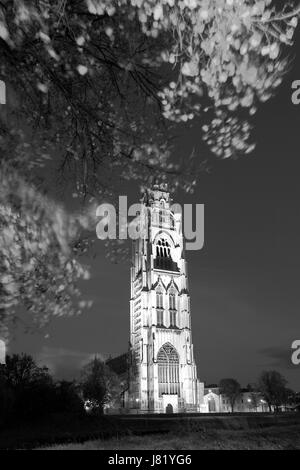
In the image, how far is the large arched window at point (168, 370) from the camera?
78000 mm

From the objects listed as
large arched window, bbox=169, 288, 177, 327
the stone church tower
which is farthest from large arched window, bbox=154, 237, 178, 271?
large arched window, bbox=169, 288, 177, 327

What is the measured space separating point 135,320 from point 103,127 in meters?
80.8

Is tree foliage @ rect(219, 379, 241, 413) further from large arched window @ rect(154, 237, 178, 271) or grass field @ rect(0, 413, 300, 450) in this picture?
grass field @ rect(0, 413, 300, 450)

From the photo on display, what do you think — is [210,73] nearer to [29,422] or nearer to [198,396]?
[29,422]

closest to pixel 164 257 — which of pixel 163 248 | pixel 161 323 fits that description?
pixel 163 248

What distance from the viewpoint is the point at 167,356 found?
8075cm

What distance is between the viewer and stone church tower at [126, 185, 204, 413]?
77.1 m

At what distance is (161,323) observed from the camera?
83.0m

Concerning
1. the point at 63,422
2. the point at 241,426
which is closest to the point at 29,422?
the point at 63,422

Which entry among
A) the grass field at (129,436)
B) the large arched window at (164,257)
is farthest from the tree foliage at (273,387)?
the grass field at (129,436)

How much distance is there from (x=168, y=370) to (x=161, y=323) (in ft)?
29.7

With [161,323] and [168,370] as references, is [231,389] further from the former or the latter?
[161,323]

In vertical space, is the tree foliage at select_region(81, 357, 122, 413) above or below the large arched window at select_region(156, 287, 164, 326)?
below

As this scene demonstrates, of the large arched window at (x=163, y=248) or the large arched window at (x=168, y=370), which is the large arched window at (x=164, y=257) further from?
the large arched window at (x=168, y=370)
